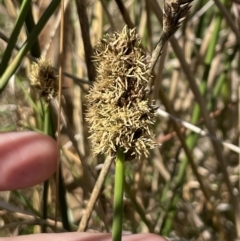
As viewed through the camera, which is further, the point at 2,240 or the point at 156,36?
the point at 156,36

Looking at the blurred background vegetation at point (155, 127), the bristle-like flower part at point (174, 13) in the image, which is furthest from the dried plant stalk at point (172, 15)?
the blurred background vegetation at point (155, 127)

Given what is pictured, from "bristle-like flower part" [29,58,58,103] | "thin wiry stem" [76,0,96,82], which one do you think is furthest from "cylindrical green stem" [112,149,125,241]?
"thin wiry stem" [76,0,96,82]

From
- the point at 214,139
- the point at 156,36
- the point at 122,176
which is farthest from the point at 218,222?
the point at 156,36

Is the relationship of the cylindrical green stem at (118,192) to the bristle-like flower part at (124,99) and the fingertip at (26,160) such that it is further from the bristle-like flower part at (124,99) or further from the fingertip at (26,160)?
the fingertip at (26,160)

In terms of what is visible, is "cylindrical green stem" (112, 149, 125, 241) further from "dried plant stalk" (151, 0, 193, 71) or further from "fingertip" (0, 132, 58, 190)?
"fingertip" (0, 132, 58, 190)

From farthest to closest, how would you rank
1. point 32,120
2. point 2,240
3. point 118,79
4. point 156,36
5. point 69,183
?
point 156,36, point 69,183, point 32,120, point 2,240, point 118,79

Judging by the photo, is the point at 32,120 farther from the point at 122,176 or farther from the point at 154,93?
the point at 122,176

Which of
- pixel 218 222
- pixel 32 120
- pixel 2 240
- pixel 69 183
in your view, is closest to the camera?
pixel 2 240
